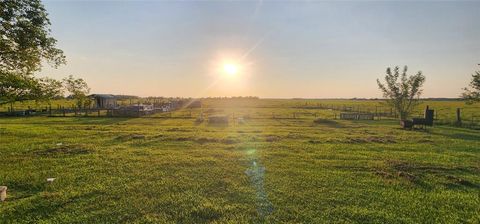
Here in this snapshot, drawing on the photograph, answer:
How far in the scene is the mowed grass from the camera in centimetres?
723

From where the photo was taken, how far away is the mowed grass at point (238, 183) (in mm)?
7230

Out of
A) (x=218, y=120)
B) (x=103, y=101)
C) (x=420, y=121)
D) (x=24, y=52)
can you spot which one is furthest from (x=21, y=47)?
(x=103, y=101)

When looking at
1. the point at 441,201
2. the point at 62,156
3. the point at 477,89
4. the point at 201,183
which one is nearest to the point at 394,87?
the point at 477,89

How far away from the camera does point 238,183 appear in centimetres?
964

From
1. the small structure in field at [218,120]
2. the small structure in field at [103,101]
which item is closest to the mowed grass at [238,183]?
the small structure in field at [218,120]

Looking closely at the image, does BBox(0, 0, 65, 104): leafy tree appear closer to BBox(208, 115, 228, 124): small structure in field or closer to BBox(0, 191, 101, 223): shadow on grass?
BBox(0, 191, 101, 223): shadow on grass

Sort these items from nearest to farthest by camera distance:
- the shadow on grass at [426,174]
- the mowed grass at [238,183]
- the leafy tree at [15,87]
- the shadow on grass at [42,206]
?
the shadow on grass at [42,206], the mowed grass at [238,183], the shadow on grass at [426,174], the leafy tree at [15,87]

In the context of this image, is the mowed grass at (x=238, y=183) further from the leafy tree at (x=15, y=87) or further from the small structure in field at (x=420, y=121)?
the small structure in field at (x=420, y=121)

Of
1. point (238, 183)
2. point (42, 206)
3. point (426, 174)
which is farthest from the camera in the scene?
point (426, 174)

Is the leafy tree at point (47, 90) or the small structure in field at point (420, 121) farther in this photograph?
the small structure in field at point (420, 121)

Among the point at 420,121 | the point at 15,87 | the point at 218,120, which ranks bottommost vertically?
the point at 218,120

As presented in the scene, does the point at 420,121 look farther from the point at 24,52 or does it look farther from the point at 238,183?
the point at 24,52

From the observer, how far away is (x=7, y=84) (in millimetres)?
13031

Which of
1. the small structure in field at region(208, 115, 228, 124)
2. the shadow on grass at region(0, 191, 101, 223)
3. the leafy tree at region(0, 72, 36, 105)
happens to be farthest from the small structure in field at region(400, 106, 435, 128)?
the leafy tree at region(0, 72, 36, 105)
